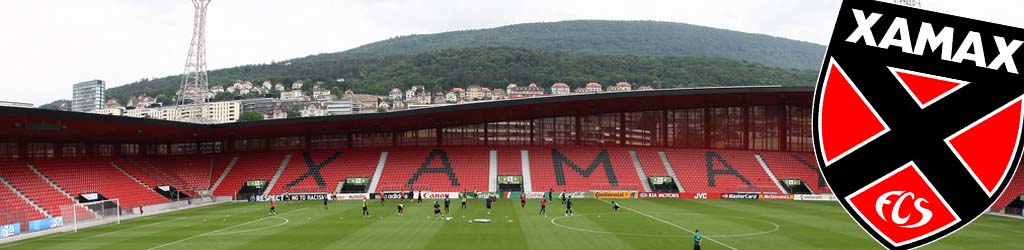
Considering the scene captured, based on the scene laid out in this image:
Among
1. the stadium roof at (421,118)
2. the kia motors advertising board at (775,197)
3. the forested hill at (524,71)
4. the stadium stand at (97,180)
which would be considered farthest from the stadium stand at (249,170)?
the forested hill at (524,71)

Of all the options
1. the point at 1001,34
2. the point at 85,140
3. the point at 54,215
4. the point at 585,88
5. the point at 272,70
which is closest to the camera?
the point at 1001,34

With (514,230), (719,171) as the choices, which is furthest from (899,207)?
(719,171)

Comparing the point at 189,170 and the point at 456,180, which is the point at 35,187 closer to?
the point at 189,170

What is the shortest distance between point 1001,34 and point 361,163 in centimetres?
5777

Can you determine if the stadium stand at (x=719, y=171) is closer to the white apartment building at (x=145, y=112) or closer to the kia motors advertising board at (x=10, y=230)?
the kia motors advertising board at (x=10, y=230)

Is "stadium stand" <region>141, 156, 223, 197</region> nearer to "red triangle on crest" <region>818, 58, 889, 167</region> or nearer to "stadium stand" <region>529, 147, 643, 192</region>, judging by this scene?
"stadium stand" <region>529, 147, 643, 192</region>

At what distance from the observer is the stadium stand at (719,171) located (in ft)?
175

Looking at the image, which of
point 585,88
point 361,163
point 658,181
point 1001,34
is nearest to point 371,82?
point 585,88

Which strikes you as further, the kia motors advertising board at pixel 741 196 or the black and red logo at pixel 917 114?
the kia motors advertising board at pixel 741 196

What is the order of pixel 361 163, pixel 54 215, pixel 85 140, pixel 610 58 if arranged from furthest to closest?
pixel 610 58 < pixel 361 163 < pixel 85 140 < pixel 54 215

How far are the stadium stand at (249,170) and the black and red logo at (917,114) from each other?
57.7m

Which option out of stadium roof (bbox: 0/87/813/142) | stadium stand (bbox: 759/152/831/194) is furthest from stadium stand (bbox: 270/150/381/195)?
stadium stand (bbox: 759/152/831/194)

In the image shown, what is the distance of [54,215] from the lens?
37188 mm

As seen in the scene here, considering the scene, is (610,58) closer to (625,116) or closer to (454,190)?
(625,116)
